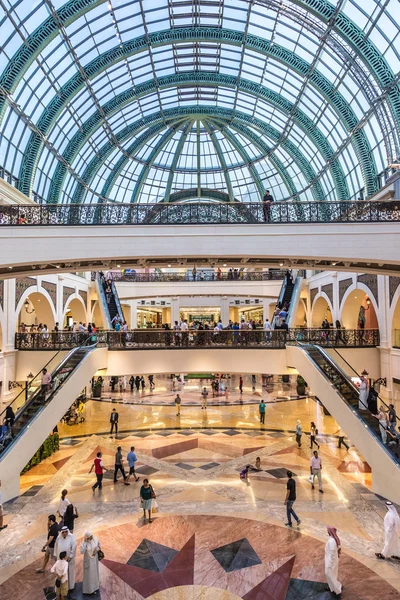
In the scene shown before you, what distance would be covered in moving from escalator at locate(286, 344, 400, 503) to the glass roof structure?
9424mm

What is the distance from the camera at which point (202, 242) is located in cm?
1338

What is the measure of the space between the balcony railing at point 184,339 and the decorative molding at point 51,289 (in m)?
4.39

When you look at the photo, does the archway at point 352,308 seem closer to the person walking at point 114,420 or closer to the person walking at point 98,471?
the person walking at point 114,420

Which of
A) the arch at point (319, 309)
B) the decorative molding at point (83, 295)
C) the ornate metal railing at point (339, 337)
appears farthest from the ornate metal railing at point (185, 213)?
the decorative molding at point (83, 295)

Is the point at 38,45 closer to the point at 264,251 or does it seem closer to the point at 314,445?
the point at 264,251

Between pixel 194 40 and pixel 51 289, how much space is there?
16417 millimetres

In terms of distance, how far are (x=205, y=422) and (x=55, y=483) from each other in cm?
918

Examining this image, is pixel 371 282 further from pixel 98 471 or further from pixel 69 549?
pixel 69 549

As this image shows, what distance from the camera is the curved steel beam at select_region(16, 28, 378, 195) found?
20500 mm

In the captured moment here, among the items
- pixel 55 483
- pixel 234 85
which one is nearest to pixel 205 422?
pixel 55 483

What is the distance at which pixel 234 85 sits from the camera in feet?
93.3

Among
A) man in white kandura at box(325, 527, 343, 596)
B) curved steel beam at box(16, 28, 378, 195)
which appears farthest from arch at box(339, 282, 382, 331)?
man in white kandura at box(325, 527, 343, 596)

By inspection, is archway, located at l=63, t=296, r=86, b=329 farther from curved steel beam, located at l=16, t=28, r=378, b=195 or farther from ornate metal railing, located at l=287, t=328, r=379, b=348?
ornate metal railing, located at l=287, t=328, r=379, b=348

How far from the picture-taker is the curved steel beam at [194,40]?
807 inches
